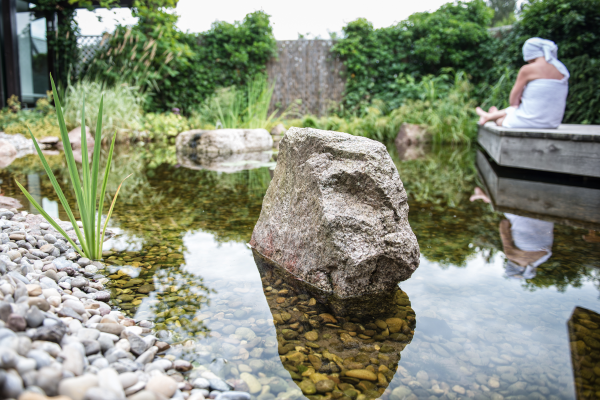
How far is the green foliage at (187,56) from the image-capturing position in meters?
9.03

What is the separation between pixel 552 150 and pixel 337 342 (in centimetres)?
363

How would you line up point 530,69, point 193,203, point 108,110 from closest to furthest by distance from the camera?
point 193,203, point 530,69, point 108,110

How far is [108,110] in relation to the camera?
283 inches

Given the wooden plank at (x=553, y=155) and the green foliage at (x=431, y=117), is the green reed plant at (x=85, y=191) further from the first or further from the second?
the green foliage at (x=431, y=117)

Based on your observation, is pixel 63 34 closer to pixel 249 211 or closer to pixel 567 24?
pixel 249 211

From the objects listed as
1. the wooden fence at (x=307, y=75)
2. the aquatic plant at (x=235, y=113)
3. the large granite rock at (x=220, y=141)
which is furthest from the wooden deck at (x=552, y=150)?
the wooden fence at (x=307, y=75)

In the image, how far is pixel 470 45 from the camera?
31.8 feet

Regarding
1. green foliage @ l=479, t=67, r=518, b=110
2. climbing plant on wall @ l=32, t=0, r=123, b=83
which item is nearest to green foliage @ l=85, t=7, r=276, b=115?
climbing plant on wall @ l=32, t=0, r=123, b=83

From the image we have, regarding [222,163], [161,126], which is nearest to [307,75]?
[161,126]

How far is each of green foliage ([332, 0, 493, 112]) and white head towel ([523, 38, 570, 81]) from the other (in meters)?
4.34

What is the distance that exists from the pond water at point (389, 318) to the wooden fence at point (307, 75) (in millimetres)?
8434

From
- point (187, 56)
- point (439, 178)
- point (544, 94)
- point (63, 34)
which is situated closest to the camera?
point (439, 178)

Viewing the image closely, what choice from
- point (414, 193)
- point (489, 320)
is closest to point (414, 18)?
point (414, 193)

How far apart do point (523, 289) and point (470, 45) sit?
9.71 meters
